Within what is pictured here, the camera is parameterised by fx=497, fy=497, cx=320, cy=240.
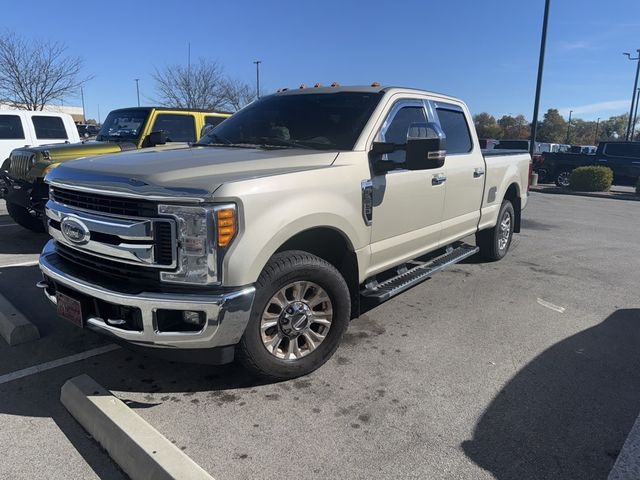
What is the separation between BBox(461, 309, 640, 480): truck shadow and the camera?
2.55 m

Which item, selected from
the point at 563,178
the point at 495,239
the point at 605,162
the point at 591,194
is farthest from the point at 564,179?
the point at 495,239

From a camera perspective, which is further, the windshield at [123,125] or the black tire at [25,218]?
the windshield at [123,125]

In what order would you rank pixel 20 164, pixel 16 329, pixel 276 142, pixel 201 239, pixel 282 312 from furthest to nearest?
1. pixel 20 164
2. pixel 276 142
3. pixel 16 329
4. pixel 282 312
5. pixel 201 239

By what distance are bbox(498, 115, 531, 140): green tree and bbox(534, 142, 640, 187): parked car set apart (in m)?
49.7

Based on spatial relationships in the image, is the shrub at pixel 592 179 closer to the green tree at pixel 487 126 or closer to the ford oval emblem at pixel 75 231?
the ford oval emblem at pixel 75 231

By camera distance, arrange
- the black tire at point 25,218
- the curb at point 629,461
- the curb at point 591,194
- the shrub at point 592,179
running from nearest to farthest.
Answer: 1. the curb at point 629,461
2. the black tire at point 25,218
3. the curb at point 591,194
4. the shrub at point 592,179

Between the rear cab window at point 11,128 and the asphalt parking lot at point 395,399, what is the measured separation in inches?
320

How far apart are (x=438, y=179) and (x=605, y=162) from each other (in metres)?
18.2

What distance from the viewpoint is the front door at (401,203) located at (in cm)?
385

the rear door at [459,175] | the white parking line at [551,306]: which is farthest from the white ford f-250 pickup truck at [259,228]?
the white parking line at [551,306]

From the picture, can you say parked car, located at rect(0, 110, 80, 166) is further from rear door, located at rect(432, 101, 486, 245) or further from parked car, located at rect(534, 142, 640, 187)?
parked car, located at rect(534, 142, 640, 187)

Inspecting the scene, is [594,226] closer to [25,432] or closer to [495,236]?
[495,236]

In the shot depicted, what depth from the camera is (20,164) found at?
7.21 metres

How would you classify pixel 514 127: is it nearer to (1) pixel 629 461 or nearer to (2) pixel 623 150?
(2) pixel 623 150
